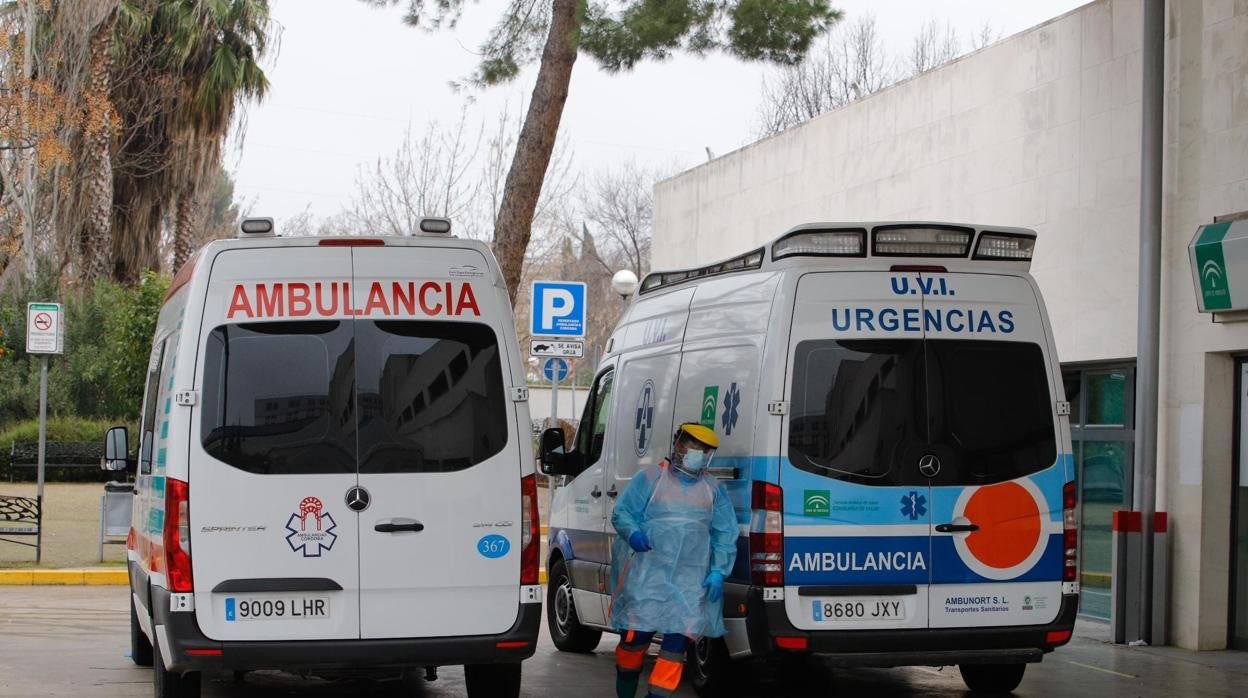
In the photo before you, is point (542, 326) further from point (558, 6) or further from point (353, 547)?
point (353, 547)

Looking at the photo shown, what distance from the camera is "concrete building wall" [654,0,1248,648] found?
12.4 m

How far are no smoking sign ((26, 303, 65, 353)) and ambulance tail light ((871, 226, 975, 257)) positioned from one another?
11305 mm

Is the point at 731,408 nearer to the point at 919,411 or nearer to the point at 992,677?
the point at 919,411

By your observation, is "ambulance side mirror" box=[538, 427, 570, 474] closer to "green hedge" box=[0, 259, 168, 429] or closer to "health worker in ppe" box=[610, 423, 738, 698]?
"health worker in ppe" box=[610, 423, 738, 698]

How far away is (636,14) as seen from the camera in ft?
55.9

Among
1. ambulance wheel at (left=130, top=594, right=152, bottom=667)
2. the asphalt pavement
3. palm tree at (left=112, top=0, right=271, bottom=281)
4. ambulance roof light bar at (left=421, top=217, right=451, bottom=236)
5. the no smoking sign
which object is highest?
palm tree at (left=112, top=0, right=271, bottom=281)

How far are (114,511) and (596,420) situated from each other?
7977 millimetres

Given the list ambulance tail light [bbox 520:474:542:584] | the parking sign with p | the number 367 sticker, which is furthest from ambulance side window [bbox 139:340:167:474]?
the parking sign with p

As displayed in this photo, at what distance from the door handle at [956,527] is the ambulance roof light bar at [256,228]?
149 inches

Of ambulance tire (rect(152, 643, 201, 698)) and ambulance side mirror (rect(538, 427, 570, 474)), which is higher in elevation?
ambulance side mirror (rect(538, 427, 570, 474))

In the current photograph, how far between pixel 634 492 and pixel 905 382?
5.23ft

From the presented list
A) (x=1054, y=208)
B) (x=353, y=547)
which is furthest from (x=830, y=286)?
(x=1054, y=208)

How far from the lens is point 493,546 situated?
25.3ft

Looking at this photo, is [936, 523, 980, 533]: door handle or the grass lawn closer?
[936, 523, 980, 533]: door handle
